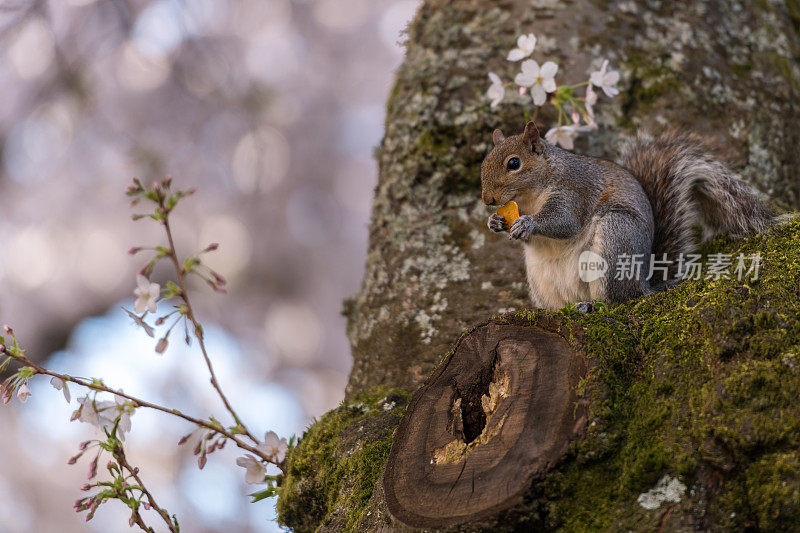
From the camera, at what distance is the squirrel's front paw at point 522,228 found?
194 cm

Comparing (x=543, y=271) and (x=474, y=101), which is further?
(x=474, y=101)

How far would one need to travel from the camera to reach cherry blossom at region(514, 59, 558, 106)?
206cm

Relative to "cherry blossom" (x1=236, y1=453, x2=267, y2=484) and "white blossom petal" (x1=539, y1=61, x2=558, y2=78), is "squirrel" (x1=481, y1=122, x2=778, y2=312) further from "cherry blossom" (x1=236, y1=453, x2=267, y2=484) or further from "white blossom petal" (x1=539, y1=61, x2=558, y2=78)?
"cherry blossom" (x1=236, y1=453, x2=267, y2=484)

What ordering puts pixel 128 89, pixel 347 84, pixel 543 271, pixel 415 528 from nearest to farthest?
1. pixel 415 528
2. pixel 543 271
3. pixel 128 89
4. pixel 347 84

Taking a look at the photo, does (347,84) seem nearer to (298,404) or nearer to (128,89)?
(128,89)

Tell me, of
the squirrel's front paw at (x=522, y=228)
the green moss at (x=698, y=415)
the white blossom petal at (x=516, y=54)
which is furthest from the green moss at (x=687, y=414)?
the white blossom petal at (x=516, y=54)

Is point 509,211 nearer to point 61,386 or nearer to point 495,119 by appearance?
point 495,119

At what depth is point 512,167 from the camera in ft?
7.05

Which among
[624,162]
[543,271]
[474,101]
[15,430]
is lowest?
[543,271]

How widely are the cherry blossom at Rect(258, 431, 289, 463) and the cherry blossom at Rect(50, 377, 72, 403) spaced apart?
18.6 inches

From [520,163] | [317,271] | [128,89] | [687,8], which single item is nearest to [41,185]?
[128,89]

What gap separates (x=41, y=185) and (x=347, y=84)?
1864mm

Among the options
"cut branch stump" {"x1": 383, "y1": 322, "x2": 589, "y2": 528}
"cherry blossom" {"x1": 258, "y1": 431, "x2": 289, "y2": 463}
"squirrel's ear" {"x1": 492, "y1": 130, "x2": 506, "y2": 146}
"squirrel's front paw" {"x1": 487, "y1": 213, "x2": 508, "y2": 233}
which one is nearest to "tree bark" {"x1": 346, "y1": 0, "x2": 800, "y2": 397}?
"squirrel's ear" {"x1": 492, "y1": 130, "x2": 506, "y2": 146}

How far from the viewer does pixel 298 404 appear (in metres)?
4.71
